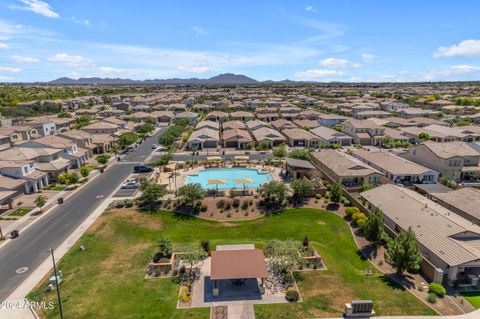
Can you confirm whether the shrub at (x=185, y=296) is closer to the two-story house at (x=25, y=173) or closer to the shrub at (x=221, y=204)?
the shrub at (x=221, y=204)

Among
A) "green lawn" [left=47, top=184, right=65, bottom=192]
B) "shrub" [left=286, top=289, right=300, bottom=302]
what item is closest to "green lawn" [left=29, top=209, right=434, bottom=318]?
"shrub" [left=286, top=289, right=300, bottom=302]

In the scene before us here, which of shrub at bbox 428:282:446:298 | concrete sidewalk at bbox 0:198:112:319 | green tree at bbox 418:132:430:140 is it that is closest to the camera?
concrete sidewalk at bbox 0:198:112:319

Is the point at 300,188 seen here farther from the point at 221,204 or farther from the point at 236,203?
the point at 221,204

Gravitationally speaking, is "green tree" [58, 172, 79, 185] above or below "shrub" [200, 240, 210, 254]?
above

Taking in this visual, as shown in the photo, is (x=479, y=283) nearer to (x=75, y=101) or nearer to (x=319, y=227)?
(x=319, y=227)

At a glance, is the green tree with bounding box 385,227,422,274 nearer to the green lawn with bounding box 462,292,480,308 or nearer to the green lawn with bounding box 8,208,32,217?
the green lawn with bounding box 462,292,480,308

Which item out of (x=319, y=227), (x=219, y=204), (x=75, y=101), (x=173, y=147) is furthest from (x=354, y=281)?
(x=75, y=101)
